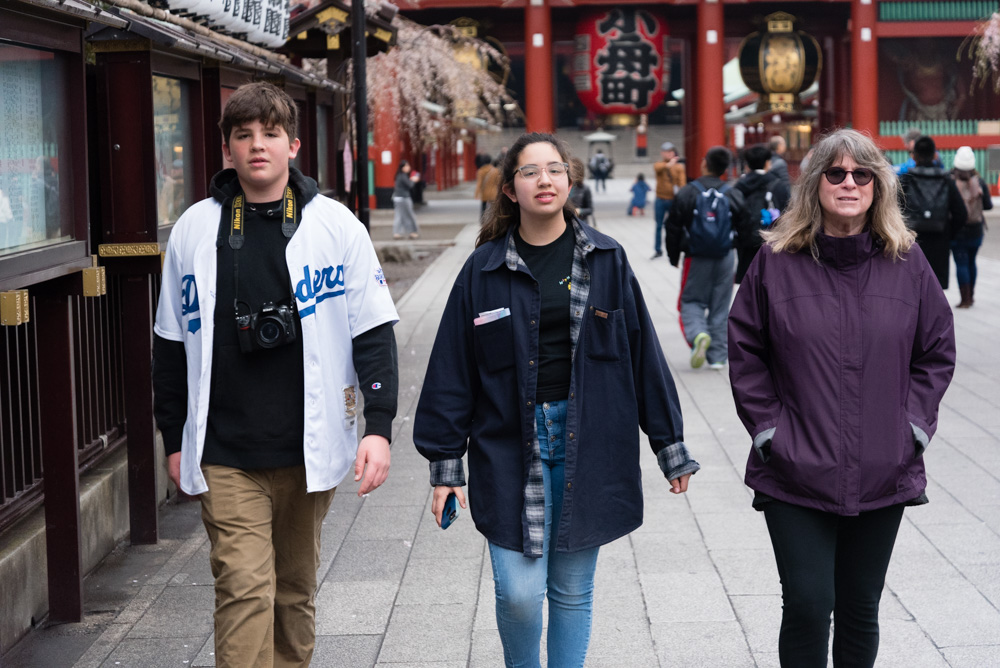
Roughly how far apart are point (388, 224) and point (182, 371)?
25.1 m

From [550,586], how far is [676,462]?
491mm

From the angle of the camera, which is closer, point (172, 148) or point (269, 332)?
point (269, 332)

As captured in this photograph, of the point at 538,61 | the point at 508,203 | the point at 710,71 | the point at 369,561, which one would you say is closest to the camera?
the point at 508,203

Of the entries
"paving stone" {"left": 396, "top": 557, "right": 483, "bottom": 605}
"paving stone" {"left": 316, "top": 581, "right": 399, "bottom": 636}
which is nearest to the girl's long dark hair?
"paving stone" {"left": 316, "top": 581, "right": 399, "bottom": 636}

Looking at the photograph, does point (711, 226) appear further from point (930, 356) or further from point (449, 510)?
point (449, 510)

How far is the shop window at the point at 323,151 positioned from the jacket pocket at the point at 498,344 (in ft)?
21.4

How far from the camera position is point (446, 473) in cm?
346

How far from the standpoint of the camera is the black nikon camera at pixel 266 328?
3334 millimetres

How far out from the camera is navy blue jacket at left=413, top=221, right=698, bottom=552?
3365 millimetres

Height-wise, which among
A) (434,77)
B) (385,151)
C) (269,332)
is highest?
(434,77)

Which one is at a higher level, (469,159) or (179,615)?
(469,159)

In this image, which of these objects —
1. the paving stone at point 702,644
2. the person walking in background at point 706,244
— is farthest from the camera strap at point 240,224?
the person walking in background at point 706,244

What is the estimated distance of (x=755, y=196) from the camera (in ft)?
32.2

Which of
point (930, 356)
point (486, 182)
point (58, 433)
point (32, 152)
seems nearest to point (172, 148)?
point (32, 152)
